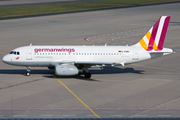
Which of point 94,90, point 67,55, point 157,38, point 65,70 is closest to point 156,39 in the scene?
point 157,38

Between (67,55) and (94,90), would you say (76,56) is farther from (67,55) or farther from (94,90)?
(94,90)

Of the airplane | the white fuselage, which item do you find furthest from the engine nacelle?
the white fuselage

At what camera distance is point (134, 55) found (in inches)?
1868

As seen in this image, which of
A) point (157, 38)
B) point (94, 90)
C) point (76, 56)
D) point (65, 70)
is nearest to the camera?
point (94, 90)

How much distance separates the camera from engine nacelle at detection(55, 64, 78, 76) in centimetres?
4381

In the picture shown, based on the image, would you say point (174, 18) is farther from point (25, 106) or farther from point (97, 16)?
point (25, 106)

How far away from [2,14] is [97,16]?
Result: 37.0 meters

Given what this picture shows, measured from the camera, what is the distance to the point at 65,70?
43875mm

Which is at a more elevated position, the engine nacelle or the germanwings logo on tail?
the germanwings logo on tail

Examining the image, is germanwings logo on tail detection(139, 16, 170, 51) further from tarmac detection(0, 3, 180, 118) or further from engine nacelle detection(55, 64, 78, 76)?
engine nacelle detection(55, 64, 78, 76)

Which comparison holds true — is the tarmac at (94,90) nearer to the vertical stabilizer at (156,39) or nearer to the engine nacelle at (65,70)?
the engine nacelle at (65,70)

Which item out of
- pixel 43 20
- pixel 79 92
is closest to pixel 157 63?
pixel 79 92

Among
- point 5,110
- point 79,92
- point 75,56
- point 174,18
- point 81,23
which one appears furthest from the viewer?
point 174,18

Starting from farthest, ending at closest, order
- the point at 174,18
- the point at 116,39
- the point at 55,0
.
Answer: the point at 55,0, the point at 174,18, the point at 116,39
